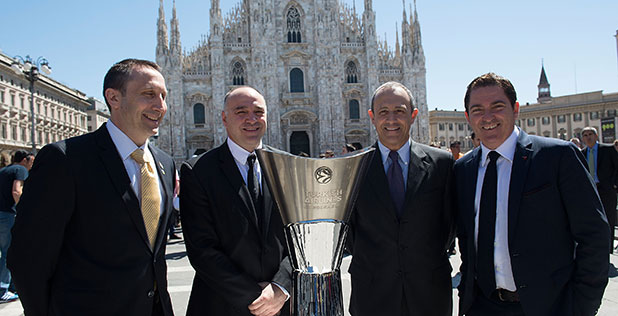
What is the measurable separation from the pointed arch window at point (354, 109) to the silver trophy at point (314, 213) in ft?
94.3

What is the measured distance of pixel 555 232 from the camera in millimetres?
1952

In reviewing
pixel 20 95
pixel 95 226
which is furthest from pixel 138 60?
pixel 20 95

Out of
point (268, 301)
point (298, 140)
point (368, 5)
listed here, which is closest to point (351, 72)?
point (368, 5)

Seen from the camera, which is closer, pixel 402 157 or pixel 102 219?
pixel 102 219

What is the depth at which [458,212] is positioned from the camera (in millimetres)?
2348

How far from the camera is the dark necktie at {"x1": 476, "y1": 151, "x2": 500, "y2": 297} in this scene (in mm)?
2082

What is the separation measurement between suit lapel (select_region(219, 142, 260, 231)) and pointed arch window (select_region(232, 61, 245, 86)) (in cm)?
2749

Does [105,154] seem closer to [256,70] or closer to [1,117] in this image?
[256,70]

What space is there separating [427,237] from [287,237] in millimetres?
971

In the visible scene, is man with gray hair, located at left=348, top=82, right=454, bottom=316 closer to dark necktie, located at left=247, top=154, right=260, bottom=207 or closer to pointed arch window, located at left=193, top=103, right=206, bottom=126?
dark necktie, located at left=247, top=154, right=260, bottom=207

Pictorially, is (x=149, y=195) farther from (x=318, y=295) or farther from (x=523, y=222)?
(x=523, y=222)

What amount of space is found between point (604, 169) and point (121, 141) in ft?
21.9

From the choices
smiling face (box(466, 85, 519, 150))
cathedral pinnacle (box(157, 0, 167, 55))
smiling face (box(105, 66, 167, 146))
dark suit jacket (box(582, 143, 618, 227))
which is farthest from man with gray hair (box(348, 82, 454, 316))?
cathedral pinnacle (box(157, 0, 167, 55))

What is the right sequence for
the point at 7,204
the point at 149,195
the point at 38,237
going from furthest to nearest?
the point at 7,204, the point at 149,195, the point at 38,237
